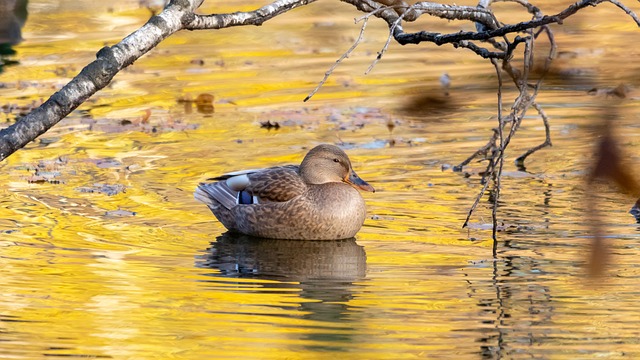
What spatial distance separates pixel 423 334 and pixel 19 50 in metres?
13.3

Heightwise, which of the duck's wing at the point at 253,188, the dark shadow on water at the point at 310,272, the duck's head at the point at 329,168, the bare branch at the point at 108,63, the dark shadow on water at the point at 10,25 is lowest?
the dark shadow on water at the point at 310,272

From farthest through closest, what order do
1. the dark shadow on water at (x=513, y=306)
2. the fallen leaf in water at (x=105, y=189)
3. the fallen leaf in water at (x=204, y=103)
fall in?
the fallen leaf in water at (x=204, y=103) < the fallen leaf in water at (x=105, y=189) < the dark shadow on water at (x=513, y=306)

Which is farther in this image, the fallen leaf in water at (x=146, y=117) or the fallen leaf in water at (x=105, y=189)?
the fallen leaf in water at (x=146, y=117)

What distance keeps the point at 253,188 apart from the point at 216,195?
287 millimetres

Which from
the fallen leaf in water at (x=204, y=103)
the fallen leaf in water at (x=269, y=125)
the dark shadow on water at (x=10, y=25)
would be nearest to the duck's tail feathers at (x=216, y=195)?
the fallen leaf in water at (x=269, y=125)

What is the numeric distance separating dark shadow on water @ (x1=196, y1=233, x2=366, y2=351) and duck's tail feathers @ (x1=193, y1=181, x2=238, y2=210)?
0.25 m

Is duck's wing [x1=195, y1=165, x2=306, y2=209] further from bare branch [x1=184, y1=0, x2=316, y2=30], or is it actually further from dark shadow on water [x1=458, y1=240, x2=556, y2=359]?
bare branch [x1=184, y1=0, x2=316, y2=30]

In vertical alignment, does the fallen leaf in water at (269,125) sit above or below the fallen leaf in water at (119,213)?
above

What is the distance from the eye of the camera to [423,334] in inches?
200

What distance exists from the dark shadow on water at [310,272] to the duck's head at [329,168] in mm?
545

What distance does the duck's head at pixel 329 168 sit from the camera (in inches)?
328

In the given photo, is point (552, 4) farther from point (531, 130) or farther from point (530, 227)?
point (530, 227)

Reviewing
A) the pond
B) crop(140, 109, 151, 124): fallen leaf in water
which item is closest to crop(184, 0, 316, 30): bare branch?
the pond

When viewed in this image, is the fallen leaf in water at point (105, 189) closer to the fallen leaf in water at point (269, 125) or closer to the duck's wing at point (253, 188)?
the duck's wing at point (253, 188)
